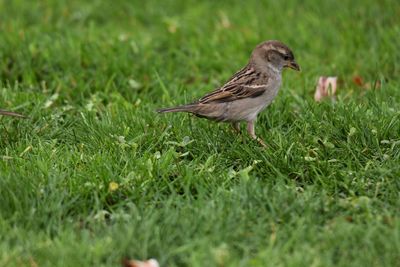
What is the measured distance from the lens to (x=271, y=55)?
7102 mm

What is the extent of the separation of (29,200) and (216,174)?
1.35 metres

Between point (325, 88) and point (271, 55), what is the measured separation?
37.1 inches

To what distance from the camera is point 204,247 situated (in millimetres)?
4695

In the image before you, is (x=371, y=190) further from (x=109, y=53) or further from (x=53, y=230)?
(x=109, y=53)

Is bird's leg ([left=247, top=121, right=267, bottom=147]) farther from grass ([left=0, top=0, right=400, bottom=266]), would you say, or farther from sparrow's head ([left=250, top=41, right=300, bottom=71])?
sparrow's head ([left=250, top=41, right=300, bottom=71])

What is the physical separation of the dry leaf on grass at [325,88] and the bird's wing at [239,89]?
99 centimetres

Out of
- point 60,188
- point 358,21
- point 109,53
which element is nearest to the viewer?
point 60,188

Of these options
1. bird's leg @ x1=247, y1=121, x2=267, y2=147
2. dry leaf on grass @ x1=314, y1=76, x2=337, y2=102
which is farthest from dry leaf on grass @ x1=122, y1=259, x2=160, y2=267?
dry leaf on grass @ x1=314, y1=76, x2=337, y2=102

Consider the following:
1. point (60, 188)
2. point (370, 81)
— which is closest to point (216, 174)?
point (60, 188)

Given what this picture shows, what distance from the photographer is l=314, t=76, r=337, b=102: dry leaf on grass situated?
768cm


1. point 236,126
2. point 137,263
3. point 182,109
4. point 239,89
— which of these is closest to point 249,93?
point 239,89

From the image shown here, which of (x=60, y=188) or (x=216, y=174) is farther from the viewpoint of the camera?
(x=216, y=174)

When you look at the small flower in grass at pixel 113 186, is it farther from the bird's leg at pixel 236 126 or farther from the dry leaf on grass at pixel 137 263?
the bird's leg at pixel 236 126

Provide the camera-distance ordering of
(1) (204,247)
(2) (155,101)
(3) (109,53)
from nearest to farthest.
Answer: (1) (204,247) → (2) (155,101) → (3) (109,53)
